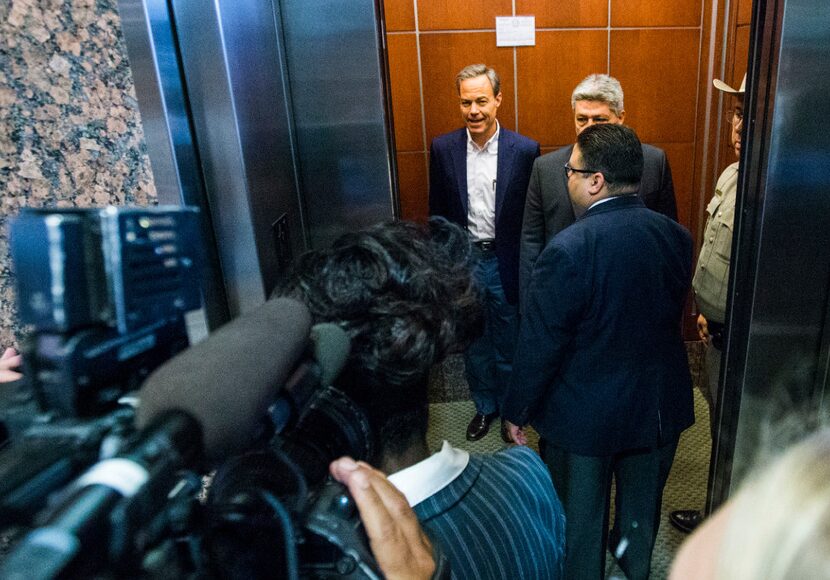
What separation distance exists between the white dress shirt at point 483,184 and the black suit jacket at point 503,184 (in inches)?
1.8

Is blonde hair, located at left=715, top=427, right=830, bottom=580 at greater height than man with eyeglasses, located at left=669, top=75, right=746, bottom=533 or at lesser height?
greater

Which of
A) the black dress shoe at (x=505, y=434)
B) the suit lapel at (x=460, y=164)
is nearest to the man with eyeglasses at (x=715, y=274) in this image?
the black dress shoe at (x=505, y=434)

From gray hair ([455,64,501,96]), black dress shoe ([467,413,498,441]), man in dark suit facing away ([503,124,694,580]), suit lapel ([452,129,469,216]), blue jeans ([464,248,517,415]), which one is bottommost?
black dress shoe ([467,413,498,441])

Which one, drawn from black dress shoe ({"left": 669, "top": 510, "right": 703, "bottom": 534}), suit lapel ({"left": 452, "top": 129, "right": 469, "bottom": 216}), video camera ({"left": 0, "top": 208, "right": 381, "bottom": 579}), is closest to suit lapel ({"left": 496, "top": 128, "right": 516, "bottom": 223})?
suit lapel ({"left": 452, "top": 129, "right": 469, "bottom": 216})

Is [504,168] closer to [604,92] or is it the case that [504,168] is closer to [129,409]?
[604,92]

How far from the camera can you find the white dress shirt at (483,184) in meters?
3.04

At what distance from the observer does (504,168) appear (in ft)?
9.76

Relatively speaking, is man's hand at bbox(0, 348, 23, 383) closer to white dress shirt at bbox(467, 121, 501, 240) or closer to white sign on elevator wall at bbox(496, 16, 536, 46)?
white dress shirt at bbox(467, 121, 501, 240)

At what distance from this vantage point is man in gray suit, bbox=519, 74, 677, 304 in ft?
8.63

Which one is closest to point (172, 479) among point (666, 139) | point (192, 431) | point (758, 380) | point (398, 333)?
point (192, 431)

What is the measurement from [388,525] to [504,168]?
2.62 meters

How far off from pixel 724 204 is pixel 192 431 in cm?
229

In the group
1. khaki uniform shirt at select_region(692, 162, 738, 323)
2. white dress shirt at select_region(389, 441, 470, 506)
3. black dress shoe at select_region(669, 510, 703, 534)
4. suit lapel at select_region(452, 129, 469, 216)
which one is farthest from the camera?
suit lapel at select_region(452, 129, 469, 216)

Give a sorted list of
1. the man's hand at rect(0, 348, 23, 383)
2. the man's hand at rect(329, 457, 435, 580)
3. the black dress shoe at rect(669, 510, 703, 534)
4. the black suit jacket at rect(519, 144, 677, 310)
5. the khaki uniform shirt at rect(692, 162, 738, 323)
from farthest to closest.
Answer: the black suit jacket at rect(519, 144, 677, 310), the black dress shoe at rect(669, 510, 703, 534), the khaki uniform shirt at rect(692, 162, 738, 323), the man's hand at rect(0, 348, 23, 383), the man's hand at rect(329, 457, 435, 580)
